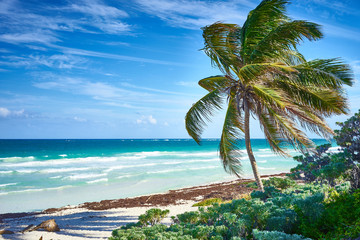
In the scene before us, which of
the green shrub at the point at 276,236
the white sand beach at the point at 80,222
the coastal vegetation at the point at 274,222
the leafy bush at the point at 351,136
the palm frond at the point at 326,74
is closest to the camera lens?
the green shrub at the point at 276,236

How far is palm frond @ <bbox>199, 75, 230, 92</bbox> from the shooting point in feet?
26.4

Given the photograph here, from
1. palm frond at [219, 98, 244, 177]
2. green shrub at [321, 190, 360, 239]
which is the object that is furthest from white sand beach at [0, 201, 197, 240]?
green shrub at [321, 190, 360, 239]

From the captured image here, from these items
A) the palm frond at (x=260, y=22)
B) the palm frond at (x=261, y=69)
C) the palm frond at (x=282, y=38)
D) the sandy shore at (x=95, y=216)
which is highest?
the palm frond at (x=260, y=22)

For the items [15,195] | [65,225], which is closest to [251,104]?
[65,225]

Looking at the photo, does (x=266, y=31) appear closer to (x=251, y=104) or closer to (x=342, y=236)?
(x=251, y=104)

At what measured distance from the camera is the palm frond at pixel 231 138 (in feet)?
26.1

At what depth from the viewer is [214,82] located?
8.34 metres

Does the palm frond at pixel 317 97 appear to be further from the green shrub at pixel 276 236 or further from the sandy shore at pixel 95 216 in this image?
the sandy shore at pixel 95 216

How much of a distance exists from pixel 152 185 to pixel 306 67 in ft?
50.7

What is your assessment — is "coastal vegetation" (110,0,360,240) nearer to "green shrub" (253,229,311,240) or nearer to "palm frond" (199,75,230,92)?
"palm frond" (199,75,230,92)

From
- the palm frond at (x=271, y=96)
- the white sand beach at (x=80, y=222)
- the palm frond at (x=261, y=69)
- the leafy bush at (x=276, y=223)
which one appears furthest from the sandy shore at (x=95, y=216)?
the palm frond at (x=261, y=69)

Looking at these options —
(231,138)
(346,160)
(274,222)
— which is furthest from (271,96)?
(346,160)

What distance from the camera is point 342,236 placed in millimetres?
3580

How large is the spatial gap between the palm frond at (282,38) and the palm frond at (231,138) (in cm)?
151
